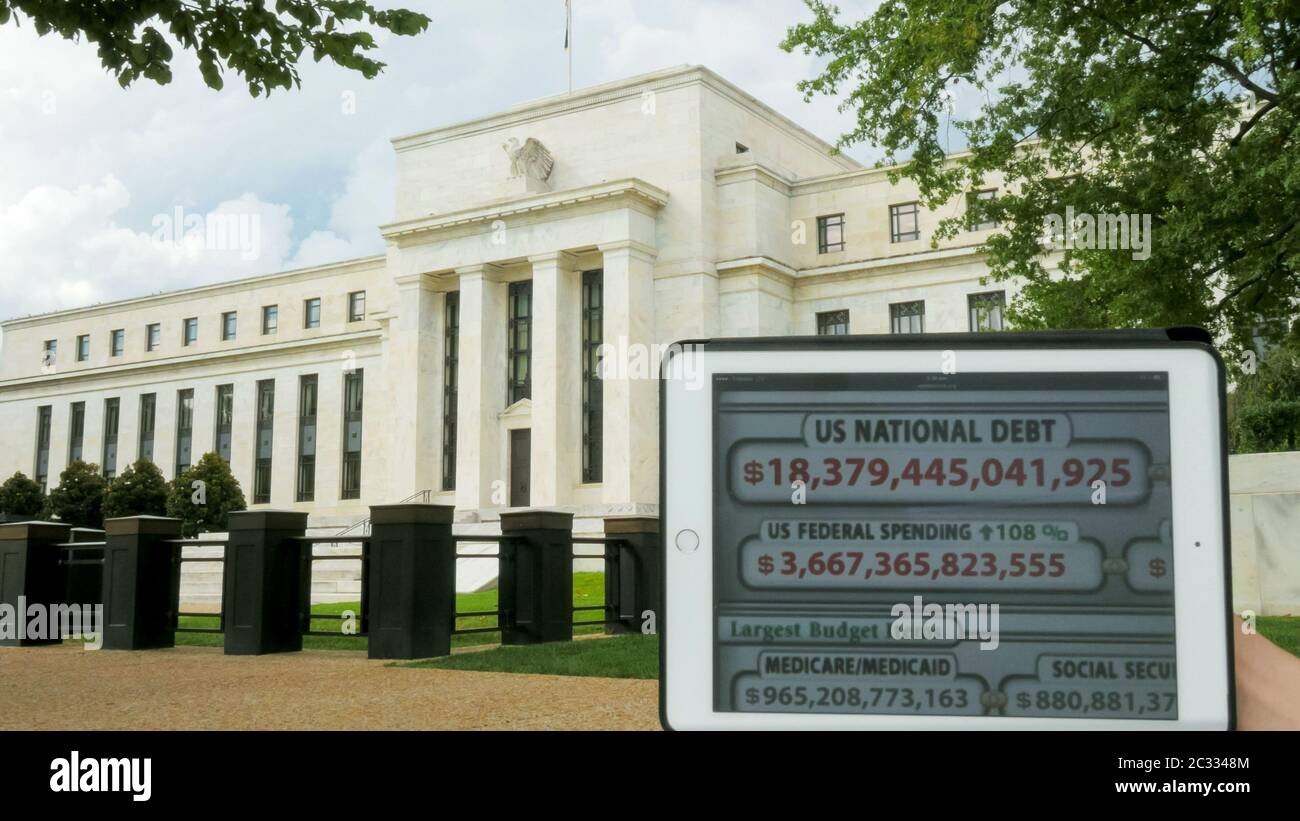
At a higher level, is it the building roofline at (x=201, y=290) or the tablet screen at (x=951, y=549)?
the building roofline at (x=201, y=290)

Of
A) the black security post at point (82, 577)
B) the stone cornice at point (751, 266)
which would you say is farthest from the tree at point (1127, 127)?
the stone cornice at point (751, 266)

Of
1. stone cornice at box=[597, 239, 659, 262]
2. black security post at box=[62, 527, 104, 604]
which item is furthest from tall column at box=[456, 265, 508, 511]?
black security post at box=[62, 527, 104, 604]

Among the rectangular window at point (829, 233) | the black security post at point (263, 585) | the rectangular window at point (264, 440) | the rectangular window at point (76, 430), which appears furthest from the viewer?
the rectangular window at point (76, 430)

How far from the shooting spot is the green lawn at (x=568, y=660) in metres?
10.5

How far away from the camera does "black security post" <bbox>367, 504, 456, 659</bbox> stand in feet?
40.3

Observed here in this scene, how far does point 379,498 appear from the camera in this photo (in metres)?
53.2

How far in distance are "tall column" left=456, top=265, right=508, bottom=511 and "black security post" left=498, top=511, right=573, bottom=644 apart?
33622mm

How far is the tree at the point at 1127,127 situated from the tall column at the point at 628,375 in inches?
1003

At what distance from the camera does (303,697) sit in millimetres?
8969

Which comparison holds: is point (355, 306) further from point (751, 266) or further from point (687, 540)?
point (687, 540)

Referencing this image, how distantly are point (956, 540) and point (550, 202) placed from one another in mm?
46479

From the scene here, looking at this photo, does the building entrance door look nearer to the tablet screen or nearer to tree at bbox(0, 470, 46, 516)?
tree at bbox(0, 470, 46, 516)

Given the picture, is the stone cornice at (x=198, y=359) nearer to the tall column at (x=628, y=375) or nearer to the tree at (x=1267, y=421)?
the tall column at (x=628, y=375)

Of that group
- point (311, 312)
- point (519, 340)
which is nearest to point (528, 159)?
point (519, 340)
